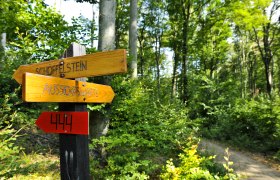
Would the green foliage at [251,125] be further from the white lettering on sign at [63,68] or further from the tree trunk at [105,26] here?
the white lettering on sign at [63,68]

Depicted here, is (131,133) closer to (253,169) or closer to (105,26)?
(105,26)

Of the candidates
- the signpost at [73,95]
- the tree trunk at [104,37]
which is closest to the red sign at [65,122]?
the signpost at [73,95]

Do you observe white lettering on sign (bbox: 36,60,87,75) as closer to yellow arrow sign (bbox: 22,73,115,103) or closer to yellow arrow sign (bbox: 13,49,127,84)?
yellow arrow sign (bbox: 13,49,127,84)

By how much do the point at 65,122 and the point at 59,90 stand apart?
1.14 feet

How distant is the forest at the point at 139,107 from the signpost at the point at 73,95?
26.8 inches

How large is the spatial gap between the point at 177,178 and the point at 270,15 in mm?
18714

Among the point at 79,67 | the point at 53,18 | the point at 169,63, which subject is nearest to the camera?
the point at 79,67

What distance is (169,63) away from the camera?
33.6 metres

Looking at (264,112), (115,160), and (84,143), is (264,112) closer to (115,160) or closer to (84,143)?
(115,160)

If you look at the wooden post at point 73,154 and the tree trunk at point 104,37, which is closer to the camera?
the wooden post at point 73,154

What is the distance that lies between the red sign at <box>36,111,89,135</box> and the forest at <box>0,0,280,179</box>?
602 mm

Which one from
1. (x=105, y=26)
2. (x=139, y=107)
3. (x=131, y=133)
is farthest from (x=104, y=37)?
(x=131, y=133)

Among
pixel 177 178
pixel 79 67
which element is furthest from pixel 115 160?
pixel 79 67

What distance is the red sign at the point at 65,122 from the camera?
2.34m
